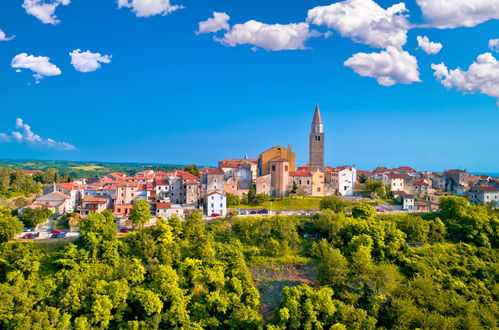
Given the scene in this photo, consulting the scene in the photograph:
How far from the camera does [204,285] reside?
29.6m

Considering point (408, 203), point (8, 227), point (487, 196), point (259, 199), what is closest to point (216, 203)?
point (259, 199)

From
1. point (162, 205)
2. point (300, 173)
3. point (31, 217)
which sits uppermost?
point (300, 173)

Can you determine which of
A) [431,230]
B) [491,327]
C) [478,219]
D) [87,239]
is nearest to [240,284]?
[87,239]

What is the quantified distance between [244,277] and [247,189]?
22681mm

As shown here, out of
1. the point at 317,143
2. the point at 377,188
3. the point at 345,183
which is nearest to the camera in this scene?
the point at 377,188

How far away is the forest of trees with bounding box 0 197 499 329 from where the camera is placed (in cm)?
2581

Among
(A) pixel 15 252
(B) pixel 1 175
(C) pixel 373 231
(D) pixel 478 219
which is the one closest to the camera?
(A) pixel 15 252

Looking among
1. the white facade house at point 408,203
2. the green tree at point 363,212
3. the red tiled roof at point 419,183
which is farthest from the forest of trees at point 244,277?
the red tiled roof at point 419,183

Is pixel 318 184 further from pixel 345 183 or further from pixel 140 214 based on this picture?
pixel 140 214

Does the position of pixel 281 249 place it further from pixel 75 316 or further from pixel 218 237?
pixel 75 316

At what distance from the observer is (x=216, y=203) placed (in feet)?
148

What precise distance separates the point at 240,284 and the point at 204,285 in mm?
3132

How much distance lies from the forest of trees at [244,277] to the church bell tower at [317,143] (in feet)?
76.1

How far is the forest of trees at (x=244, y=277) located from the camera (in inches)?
1016
